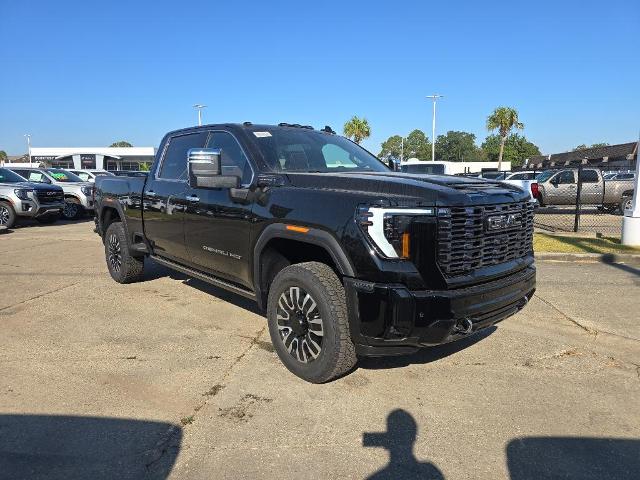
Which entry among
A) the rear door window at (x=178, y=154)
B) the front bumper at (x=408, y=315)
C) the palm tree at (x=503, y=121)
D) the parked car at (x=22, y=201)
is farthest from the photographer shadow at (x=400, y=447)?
the palm tree at (x=503, y=121)

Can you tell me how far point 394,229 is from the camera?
10.2 feet

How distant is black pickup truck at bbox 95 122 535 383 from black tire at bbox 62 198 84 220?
13.3 meters

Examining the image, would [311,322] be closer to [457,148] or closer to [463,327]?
[463,327]

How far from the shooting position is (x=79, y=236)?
40.0ft

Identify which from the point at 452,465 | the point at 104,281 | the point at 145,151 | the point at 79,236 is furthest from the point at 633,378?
the point at 145,151

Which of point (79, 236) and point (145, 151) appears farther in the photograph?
point (145, 151)

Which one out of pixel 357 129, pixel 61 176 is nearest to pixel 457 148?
pixel 357 129

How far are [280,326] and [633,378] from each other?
274cm

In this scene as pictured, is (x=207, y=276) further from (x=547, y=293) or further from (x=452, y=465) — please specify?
(x=547, y=293)

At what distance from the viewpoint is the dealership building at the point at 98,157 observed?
46375 millimetres

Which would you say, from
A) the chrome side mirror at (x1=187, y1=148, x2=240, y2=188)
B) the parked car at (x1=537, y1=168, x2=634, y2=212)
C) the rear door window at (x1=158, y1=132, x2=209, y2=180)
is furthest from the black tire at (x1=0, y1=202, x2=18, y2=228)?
the parked car at (x1=537, y1=168, x2=634, y2=212)

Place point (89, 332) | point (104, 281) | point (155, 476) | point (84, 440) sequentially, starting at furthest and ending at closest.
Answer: point (104, 281) < point (89, 332) < point (84, 440) < point (155, 476)

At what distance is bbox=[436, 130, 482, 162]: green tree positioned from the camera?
128 m

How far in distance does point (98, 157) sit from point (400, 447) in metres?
48.6
